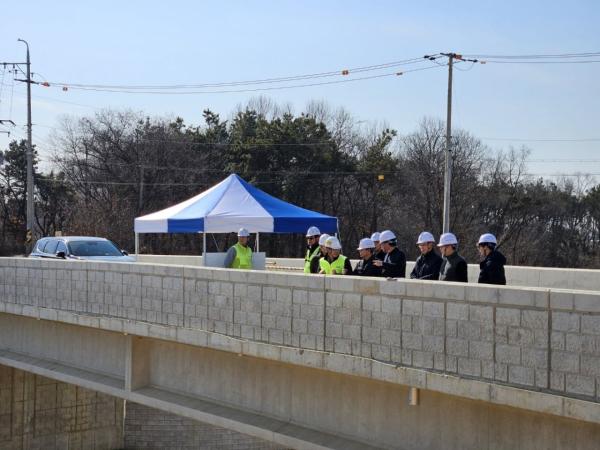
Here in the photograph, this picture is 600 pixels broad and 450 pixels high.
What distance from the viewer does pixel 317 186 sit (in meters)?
50.2

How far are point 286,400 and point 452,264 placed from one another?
2.78 m

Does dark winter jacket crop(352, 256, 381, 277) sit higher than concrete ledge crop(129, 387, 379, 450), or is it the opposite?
dark winter jacket crop(352, 256, 381, 277)

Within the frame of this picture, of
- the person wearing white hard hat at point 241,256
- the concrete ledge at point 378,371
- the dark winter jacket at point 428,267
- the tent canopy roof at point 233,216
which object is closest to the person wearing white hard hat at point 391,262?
the dark winter jacket at point 428,267

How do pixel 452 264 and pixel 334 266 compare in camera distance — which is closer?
pixel 452 264

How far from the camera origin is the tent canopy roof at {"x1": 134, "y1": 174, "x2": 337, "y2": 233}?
55.2 feet

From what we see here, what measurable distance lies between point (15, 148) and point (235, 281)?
5545 cm

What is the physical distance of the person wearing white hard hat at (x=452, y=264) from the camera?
8.60 meters

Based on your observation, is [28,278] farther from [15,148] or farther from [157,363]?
[15,148]

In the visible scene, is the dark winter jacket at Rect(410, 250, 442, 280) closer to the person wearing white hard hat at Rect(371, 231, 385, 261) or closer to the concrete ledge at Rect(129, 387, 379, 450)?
the person wearing white hard hat at Rect(371, 231, 385, 261)

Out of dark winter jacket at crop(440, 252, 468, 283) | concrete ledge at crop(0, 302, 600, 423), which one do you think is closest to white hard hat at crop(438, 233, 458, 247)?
dark winter jacket at crop(440, 252, 468, 283)

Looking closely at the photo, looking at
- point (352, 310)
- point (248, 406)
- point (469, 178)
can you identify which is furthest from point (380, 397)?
point (469, 178)

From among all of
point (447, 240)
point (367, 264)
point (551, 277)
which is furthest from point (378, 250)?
point (551, 277)

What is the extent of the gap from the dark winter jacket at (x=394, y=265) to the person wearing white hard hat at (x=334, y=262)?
78 centimetres

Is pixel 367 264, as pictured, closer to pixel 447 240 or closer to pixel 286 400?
pixel 447 240
